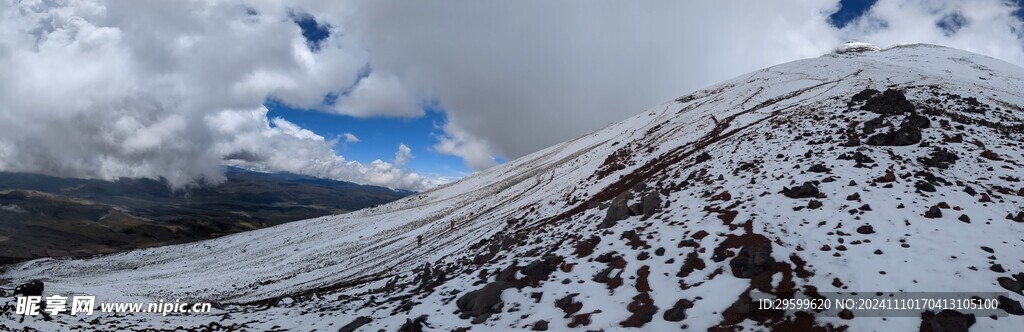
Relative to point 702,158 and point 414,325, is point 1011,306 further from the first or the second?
point 702,158

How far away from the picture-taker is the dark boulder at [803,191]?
1811 cm

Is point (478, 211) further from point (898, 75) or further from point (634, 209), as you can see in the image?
point (898, 75)

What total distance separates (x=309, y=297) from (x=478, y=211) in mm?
29083

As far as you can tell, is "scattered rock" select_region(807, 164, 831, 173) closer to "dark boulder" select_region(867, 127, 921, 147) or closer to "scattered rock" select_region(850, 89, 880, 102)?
"dark boulder" select_region(867, 127, 921, 147)

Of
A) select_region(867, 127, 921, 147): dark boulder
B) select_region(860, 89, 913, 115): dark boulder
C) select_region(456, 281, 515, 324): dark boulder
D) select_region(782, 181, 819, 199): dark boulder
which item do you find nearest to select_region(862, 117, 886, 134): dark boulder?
select_region(867, 127, 921, 147): dark boulder

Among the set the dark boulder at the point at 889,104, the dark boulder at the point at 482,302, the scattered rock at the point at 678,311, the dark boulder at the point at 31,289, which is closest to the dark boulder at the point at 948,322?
the scattered rock at the point at 678,311

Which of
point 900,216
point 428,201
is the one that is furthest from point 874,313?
point 428,201

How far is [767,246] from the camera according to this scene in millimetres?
13750

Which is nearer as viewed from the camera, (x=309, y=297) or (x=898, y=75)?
(x=309, y=297)

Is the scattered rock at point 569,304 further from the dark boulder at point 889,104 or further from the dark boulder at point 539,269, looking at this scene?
the dark boulder at point 889,104

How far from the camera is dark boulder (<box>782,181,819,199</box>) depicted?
59.4 ft

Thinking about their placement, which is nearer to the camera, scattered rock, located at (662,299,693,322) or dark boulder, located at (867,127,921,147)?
scattered rock, located at (662,299,693,322)

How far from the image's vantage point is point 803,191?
18.3 meters

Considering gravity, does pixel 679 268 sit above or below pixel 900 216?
below
